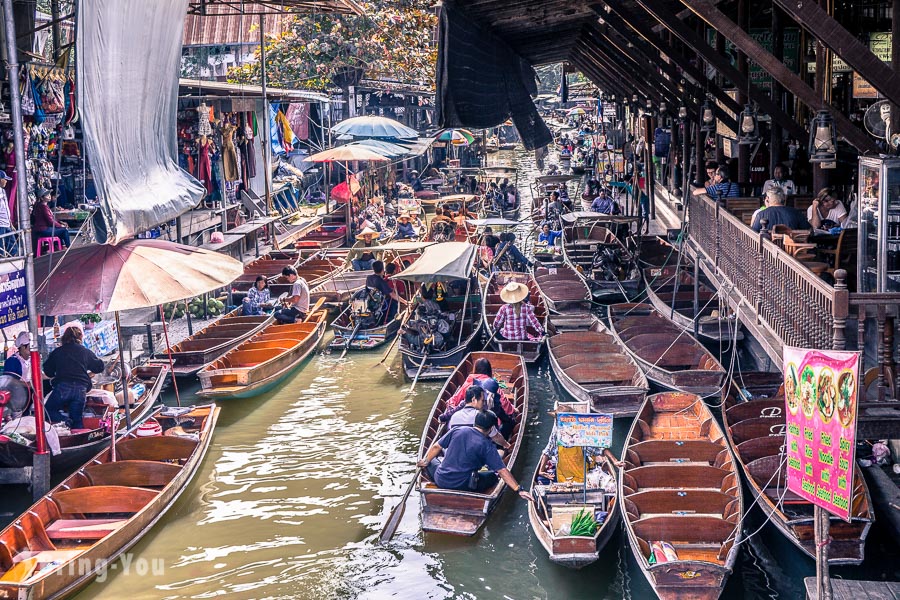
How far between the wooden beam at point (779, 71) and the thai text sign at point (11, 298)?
8208 millimetres

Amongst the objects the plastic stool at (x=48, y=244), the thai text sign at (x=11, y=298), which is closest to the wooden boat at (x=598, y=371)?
the thai text sign at (x=11, y=298)

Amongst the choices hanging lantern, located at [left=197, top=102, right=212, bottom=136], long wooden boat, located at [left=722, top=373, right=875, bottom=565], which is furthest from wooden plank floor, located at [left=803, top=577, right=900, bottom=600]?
hanging lantern, located at [left=197, top=102, right=212, bottom=136]

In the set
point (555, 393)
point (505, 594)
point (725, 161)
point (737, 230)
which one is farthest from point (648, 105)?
point (505, 594)

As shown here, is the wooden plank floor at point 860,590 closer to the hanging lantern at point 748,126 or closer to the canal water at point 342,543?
the canal water at point 342,543

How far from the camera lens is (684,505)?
9305 millimetres

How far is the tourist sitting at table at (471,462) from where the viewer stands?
9852 mm

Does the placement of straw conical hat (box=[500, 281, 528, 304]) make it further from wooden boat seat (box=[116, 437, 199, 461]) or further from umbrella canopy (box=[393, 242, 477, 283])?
wooden boat seat (box=[116, 437, 199, 461])

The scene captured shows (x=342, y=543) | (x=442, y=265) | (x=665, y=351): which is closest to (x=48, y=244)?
(x=442, y=265)

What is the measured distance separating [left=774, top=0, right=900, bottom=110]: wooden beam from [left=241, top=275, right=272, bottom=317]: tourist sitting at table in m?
12.2

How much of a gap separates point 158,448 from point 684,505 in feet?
20.0

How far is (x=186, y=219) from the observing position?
65.6ft

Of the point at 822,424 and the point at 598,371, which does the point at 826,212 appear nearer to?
the point at 598,371

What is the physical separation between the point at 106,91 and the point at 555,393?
27.4ft

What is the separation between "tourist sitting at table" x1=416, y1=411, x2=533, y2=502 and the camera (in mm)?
9852
